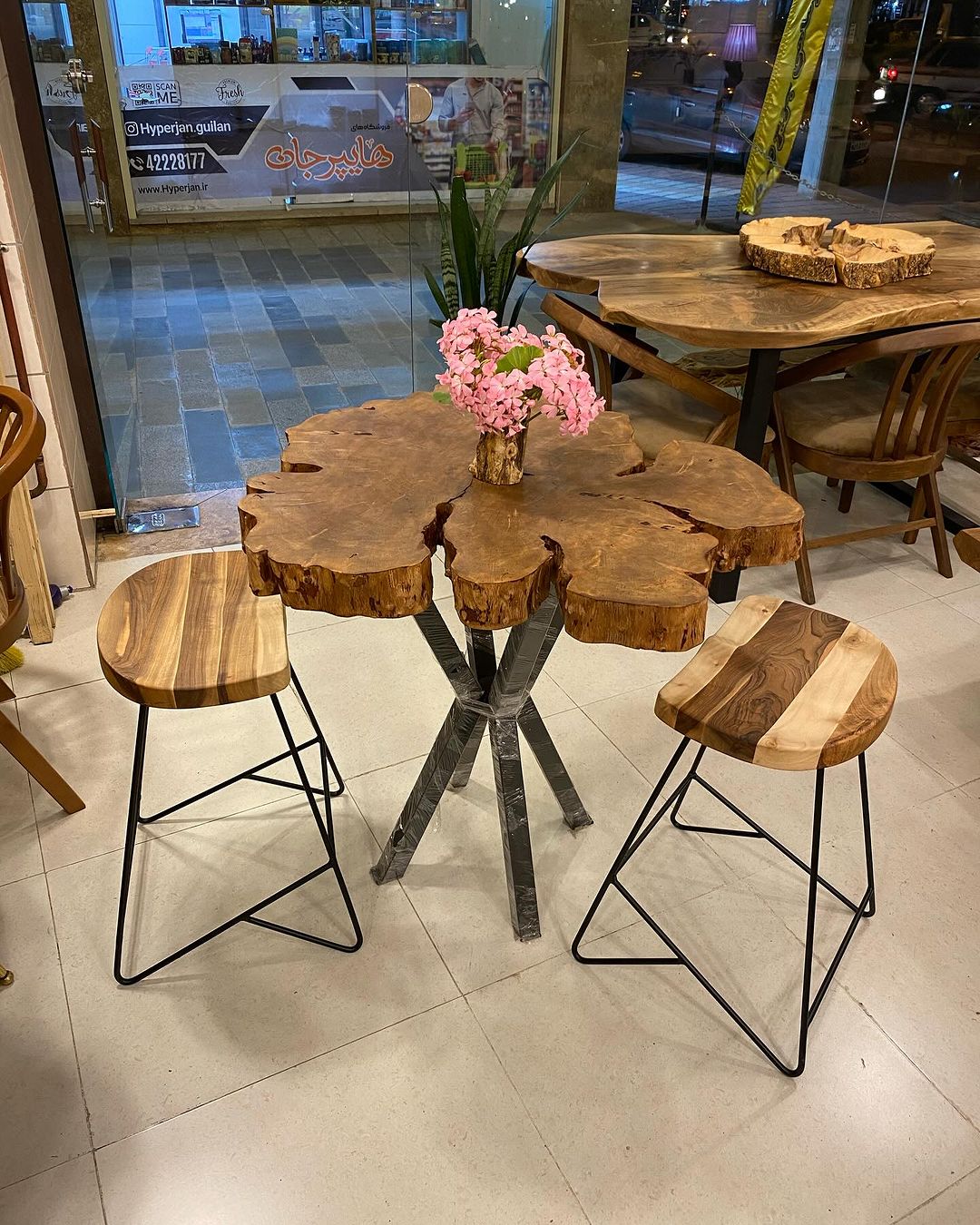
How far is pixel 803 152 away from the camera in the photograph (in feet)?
12.8

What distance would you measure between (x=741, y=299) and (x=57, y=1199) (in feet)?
8.79

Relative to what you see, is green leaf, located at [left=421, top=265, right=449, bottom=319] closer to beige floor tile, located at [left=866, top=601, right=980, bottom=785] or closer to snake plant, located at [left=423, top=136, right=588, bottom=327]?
snake plant, located at [left=423, top=136, right=588, bottom=327]

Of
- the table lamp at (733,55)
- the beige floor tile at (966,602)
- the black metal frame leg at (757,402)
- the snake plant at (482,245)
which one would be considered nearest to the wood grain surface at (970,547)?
the black metal frame leg at (757,402)

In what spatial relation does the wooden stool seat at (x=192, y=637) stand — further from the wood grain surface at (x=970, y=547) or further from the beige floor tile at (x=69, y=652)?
the wood grain surface at (x=970, y=547)

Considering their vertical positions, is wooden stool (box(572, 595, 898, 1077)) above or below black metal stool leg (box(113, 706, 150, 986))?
above

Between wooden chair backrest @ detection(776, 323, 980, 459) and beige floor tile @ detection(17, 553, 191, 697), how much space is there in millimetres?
2170

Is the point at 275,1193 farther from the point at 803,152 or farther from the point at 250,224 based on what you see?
the point at 250,224

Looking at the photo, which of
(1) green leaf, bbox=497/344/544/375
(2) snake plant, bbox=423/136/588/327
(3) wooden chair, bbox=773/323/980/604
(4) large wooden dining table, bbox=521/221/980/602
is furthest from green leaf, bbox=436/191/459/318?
(1) green leaf, bbox=497/344/544/375

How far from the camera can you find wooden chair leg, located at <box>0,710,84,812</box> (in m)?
2.09

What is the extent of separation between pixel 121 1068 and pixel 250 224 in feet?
21.6

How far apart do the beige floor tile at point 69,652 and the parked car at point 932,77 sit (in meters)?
3.33

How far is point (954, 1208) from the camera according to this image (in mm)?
1557

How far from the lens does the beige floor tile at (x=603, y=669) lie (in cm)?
270

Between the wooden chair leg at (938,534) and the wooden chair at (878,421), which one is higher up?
the wooden chair at (878,421)
